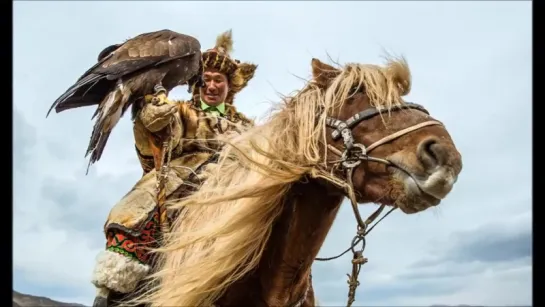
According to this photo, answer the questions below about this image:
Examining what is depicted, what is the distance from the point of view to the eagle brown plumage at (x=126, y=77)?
305 centimetres

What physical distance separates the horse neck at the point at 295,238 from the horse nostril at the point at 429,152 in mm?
468

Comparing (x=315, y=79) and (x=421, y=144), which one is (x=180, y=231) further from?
(x=421, y=144)

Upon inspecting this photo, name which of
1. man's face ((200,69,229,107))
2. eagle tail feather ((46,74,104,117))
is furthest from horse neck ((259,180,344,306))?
man's face ((200,69,229,107))

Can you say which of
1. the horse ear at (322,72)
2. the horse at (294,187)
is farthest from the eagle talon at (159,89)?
the horse ear at (322,72)

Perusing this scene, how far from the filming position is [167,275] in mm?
2744

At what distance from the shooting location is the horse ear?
2760 millimetres

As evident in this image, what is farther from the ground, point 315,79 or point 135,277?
point 315,79

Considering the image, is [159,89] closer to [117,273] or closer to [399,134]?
[117,273]

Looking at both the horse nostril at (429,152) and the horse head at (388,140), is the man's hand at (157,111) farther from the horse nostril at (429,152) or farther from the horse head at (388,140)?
the horse nostril at (429,152)

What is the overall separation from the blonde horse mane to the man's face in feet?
4.39

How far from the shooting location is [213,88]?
405cm

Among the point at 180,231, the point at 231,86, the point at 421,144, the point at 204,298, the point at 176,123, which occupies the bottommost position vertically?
the point at 204,298

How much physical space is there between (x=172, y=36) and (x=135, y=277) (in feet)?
4.59
